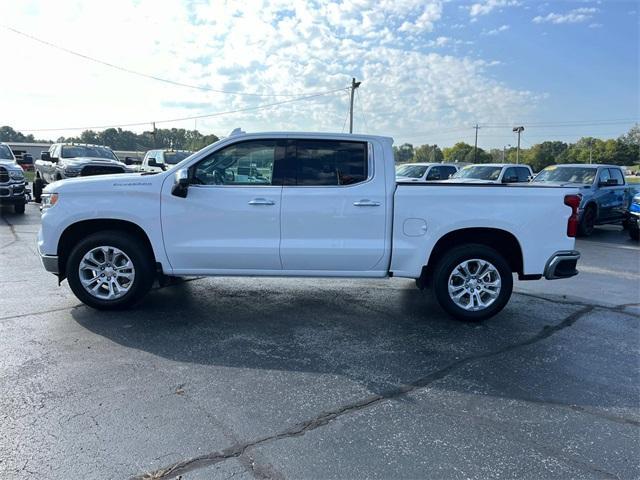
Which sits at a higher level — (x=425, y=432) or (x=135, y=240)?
(x=135, y=240)

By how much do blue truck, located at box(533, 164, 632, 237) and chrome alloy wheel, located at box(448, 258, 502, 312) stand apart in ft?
28.7

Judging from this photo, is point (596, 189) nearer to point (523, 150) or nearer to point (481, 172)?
point (481, 172)

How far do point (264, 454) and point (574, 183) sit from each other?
1297 centimetres

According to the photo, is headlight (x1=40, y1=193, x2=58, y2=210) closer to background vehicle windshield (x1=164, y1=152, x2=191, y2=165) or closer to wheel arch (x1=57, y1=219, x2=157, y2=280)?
wheel arch (x1=57, y1=219, x2=157, y2=280)

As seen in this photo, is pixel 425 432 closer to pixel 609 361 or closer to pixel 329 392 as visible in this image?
pixel 329 392

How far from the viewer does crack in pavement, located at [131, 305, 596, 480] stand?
106 inches

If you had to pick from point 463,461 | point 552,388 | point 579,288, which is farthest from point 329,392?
point 579,288

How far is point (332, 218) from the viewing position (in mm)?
5078

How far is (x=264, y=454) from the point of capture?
2.84 meters

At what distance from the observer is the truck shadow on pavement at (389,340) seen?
12.8ft

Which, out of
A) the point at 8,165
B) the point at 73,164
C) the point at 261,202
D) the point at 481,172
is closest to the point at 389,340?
the point at 261,202

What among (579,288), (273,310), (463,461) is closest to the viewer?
(463,461)

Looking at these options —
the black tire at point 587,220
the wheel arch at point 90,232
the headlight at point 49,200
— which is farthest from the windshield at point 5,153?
the black tire at point 587,220

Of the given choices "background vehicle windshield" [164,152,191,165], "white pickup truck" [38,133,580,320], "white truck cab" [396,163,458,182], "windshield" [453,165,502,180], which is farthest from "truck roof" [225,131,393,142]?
"background vehicle windshield" [164,152,191,165]
